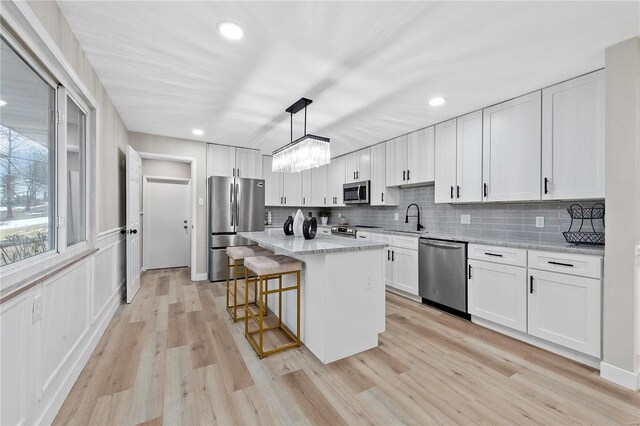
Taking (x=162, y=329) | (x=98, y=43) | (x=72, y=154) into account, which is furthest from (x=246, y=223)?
(x=98, y=43)

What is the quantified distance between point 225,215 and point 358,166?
2.58 m

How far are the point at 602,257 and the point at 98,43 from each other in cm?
409

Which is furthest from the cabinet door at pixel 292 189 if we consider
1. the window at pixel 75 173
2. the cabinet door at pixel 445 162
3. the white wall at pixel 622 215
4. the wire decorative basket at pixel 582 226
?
the white wall at pixel 622 215

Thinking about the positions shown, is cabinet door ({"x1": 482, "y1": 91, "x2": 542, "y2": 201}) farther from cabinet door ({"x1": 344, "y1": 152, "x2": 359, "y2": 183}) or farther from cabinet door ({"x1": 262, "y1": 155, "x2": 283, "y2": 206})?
cabinet door ({"x1": 262, "y1": 155, "x2": 283, "y2": 206})

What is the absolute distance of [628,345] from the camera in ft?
6.13

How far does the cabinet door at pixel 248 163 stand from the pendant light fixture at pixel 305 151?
2.10m

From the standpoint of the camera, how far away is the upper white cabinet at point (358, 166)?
4.84 metres

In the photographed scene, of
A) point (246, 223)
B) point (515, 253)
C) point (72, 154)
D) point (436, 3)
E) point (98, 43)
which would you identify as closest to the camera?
point (436, 3)

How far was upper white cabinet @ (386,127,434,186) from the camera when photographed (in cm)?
373

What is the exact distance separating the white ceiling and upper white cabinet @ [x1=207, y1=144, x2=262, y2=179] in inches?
60.3

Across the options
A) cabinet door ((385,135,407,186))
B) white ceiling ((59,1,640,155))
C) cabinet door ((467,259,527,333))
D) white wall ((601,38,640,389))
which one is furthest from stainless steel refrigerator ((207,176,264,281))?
white wall ((601,38,640,389))

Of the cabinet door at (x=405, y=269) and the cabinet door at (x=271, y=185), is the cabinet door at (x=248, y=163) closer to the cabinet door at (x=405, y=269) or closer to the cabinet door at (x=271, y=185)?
the cabinet door at (x=271, y=185)

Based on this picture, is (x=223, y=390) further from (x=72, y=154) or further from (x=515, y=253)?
(x=515, y=253)

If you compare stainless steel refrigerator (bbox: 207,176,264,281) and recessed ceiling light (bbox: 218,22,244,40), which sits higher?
recessed ceiling light (bbox: 218,22,244,40)
